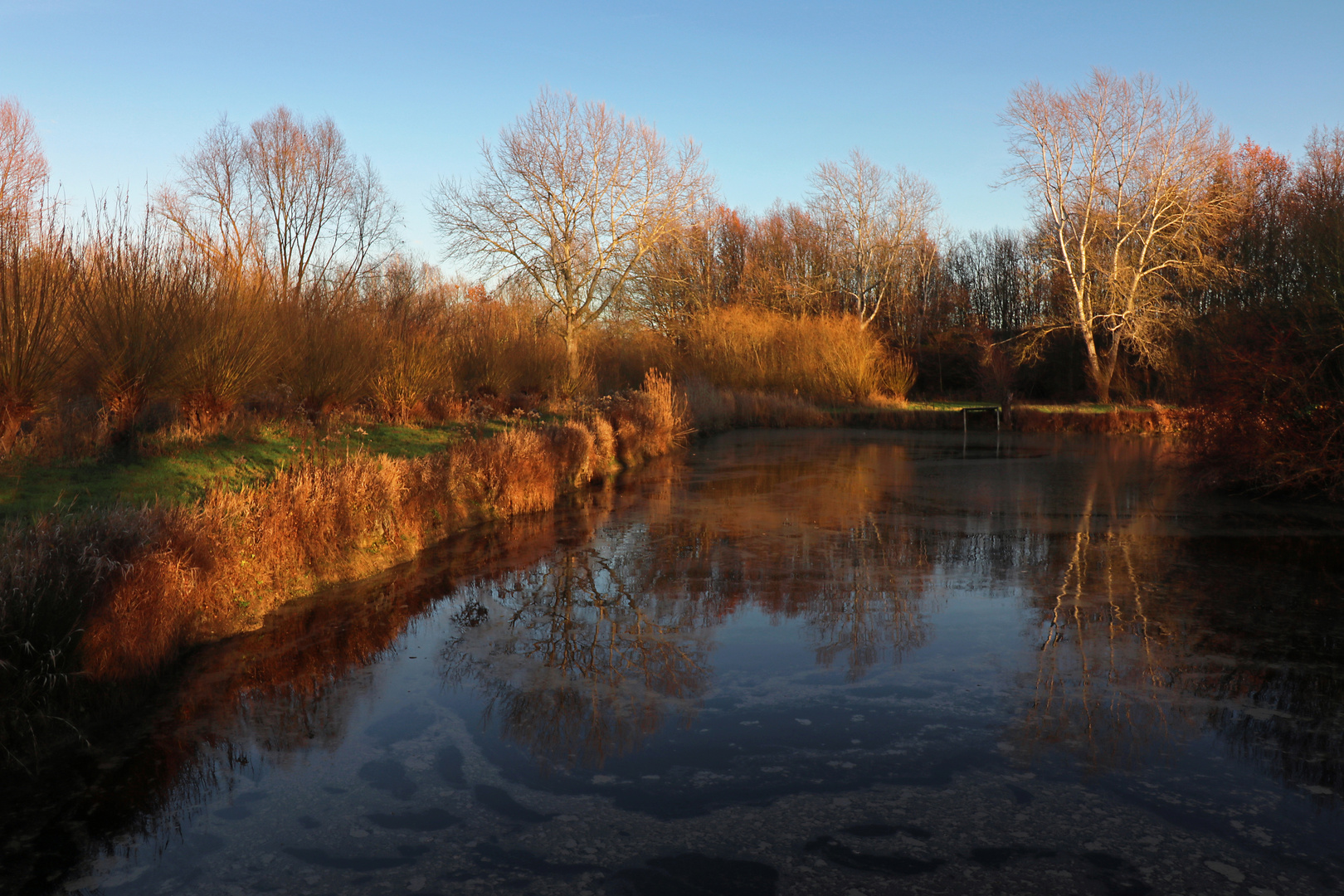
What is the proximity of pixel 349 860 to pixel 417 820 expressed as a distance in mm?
352

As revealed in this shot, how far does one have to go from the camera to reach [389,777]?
4.08m

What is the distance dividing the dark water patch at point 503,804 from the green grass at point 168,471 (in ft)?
13.3

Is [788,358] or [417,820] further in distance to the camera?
[788,358]

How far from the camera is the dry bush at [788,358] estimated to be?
3044 cm

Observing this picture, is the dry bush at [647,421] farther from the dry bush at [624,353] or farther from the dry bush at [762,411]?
the dry bush at [624,353]

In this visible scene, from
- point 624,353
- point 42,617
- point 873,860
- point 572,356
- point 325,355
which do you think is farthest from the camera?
point 624,353

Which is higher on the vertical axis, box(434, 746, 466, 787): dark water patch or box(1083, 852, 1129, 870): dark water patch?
box(434, 746, 466, 787): dark water patch

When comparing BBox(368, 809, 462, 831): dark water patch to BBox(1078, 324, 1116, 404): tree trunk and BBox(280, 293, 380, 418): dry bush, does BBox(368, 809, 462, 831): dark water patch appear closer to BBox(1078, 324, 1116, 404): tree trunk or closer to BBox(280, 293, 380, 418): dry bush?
BBox(280, 293, 380, 418): dry bush

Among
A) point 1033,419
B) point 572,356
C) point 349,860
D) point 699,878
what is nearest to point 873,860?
point 699,878

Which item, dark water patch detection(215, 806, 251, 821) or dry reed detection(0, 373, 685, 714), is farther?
dry reed detection(0, 373, 685, 714)

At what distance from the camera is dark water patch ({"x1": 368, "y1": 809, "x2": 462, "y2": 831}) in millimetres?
3627

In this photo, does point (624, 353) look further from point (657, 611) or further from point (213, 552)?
point (213, 552)

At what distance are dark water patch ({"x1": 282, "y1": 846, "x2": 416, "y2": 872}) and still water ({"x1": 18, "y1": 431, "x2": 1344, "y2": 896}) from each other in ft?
0.05

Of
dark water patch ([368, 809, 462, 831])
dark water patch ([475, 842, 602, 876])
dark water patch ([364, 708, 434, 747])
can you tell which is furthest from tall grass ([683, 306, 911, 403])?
dark water patch ([475, 842, 602, 876])
